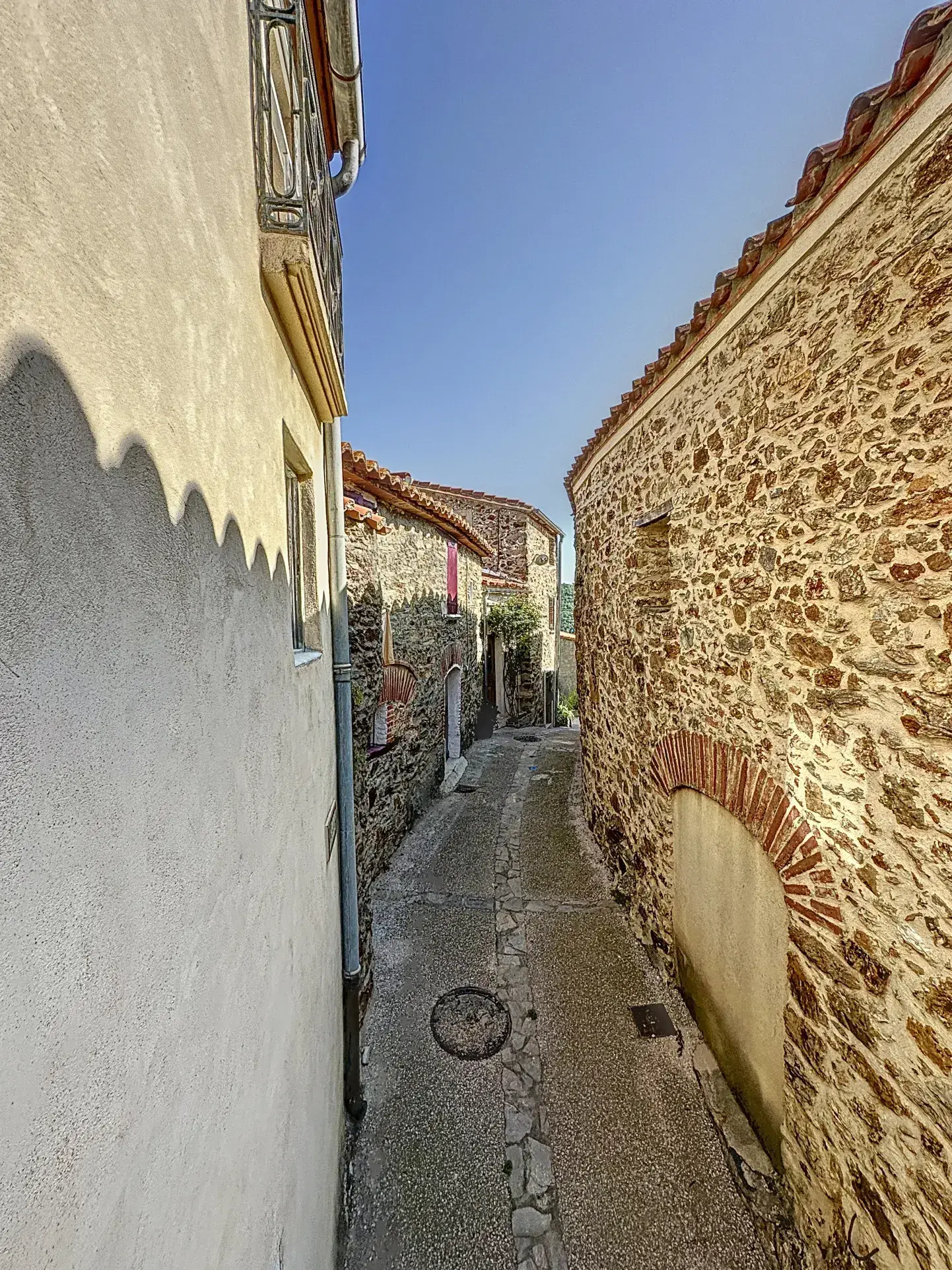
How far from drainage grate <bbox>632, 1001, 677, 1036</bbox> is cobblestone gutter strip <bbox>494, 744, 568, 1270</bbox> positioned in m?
0.96

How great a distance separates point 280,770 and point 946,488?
3.31 m

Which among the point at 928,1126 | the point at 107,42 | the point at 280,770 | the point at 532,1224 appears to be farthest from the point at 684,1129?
the point at 107,42

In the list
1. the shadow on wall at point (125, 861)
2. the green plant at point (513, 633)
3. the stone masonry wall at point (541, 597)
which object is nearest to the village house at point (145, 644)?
the shadow on wall at point (125, 861)

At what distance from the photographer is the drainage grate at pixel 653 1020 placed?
4.32 meters

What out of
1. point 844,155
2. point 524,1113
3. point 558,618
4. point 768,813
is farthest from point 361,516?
point 558,618

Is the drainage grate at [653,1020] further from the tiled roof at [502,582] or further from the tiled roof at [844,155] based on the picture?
the tiled roof at [502,582]

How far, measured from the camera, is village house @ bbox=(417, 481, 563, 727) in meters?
15.4

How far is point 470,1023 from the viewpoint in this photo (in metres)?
4.45

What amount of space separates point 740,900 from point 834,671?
6.82 feet

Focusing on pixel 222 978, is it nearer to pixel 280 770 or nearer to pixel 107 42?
pixel 280 770

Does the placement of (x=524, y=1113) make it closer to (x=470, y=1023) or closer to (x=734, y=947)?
(x=470, y=1023)

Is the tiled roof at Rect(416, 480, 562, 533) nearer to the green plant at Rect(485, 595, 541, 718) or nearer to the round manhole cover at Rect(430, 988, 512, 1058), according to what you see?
the green plant at Rect(485, 595, 541, 718)

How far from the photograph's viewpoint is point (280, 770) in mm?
2115

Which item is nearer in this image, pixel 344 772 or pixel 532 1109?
pixel 532 1109
